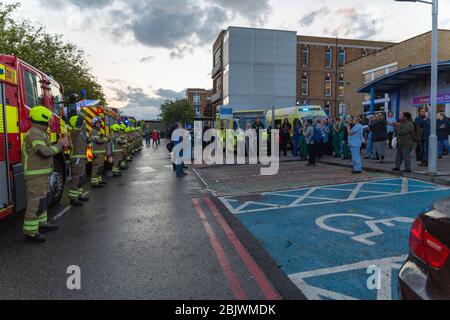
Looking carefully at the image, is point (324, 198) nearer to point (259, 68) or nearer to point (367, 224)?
point (367, 224)

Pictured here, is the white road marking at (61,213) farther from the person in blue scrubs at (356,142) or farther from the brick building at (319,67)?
the brick building at (319,67)

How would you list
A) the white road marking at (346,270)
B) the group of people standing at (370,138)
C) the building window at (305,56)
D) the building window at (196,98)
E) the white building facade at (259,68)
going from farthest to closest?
the building window at (196,98)
the building window at (305,56)
the white building facade at (259,68)
the group of people standing at (370,138)
the white road marking at (346,270)

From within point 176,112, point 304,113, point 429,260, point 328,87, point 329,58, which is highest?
point 329,58

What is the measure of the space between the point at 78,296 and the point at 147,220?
9.57 feet

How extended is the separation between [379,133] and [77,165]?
9.75 metres

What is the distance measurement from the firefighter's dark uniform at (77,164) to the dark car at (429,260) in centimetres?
677

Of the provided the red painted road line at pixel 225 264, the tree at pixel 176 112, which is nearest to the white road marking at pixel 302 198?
the red painted road line at pixel 225 264

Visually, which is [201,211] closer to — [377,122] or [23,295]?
[23,295]

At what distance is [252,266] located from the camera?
414 centimetres

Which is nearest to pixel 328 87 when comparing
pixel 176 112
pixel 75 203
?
pixel 176 112

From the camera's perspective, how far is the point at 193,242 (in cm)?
505

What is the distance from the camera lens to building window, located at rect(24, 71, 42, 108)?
643 cm

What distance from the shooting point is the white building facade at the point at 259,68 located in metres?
44.0

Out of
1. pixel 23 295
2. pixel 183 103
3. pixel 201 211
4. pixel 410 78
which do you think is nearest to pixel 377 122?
pixel 410 78
